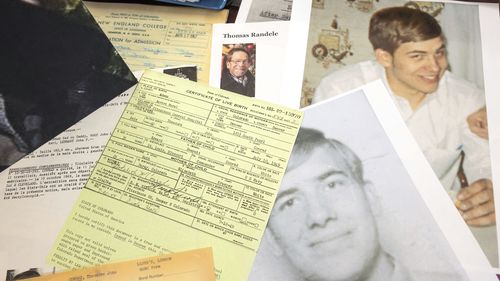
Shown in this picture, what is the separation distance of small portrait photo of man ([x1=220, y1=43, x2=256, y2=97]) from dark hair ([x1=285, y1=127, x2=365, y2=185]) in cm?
9

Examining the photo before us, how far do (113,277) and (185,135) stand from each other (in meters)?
0.17

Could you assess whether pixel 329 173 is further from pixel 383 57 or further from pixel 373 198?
pixel 383 57

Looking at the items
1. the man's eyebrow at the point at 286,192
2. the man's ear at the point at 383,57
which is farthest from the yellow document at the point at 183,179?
the man's ear at the point at 383,57

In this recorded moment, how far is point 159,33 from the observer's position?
53cm

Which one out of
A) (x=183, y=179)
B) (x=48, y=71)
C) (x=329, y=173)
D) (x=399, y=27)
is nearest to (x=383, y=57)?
(x=399, y=27)

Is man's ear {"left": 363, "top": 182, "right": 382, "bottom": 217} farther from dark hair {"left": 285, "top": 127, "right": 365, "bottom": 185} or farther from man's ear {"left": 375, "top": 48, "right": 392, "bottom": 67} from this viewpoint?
man's ear {"left": 375, "top": 48, "right": 392, "bottom": 67}

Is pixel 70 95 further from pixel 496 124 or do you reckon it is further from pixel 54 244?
pixel 496 124

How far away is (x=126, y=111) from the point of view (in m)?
0.48

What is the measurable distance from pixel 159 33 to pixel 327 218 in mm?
326

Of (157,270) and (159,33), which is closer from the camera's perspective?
(157,270)

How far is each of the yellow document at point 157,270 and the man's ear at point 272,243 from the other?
2.4 inches

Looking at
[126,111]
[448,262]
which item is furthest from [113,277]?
[448,262]

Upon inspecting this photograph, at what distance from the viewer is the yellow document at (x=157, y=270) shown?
0.39 metres

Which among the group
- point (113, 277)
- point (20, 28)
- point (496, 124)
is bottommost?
point (113, 277)
